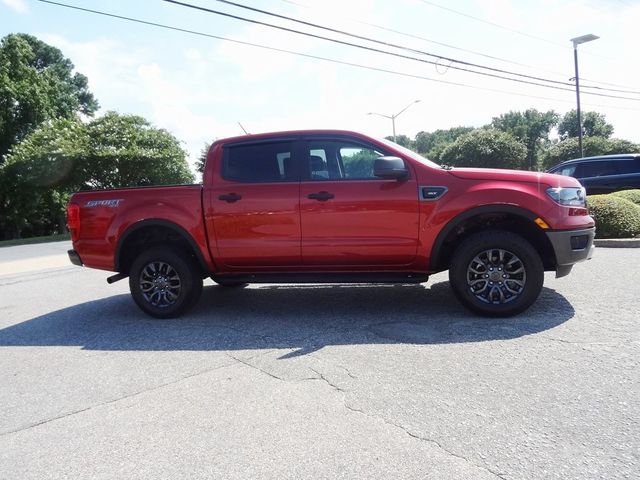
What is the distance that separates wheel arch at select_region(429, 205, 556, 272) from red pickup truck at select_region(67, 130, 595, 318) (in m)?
0.01

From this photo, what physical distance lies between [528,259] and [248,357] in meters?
2.77

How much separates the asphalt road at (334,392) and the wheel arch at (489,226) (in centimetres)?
59

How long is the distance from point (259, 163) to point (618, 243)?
715 cm

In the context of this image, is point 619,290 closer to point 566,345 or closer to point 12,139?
point 566,345

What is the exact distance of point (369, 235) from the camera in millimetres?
4672

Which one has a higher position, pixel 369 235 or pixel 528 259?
pixel 369 235

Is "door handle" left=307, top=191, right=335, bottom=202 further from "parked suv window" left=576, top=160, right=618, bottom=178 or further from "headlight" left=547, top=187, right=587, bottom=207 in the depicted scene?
"parked suv window" left=576, top=160, right=618, bottom=178

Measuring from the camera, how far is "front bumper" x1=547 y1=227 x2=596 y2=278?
4.34 m

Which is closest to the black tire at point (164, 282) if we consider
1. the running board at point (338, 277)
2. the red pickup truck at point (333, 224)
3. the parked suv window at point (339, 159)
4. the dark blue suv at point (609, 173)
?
the red pickup truck at point (333, 224)

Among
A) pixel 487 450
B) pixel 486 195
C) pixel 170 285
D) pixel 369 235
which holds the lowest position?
pixel 487 450

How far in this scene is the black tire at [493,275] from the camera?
4.42 m

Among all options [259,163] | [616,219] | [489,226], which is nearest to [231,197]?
[259,163]

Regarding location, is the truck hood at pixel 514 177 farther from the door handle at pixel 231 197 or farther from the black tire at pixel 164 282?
the black tire at pixel 164 282

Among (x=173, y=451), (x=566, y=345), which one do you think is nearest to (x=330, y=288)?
(x=566, y=345)
